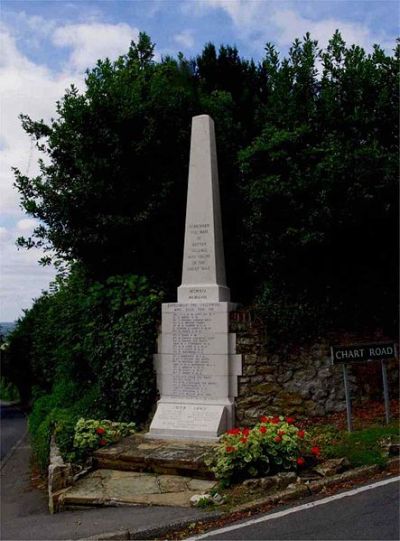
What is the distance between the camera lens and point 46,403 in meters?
16.3

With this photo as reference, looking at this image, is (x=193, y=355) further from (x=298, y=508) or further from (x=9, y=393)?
(x=9, y=393)

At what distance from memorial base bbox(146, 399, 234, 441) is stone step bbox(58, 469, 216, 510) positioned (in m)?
1.71

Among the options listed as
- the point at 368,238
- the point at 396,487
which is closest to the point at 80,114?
the point at 368,238

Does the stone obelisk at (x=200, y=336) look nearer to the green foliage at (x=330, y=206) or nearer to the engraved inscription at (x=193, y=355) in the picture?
the engraved inscription at (x=193, y=355)

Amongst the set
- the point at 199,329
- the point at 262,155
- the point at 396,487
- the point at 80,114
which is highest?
the point at 80,114

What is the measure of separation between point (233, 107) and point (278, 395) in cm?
945

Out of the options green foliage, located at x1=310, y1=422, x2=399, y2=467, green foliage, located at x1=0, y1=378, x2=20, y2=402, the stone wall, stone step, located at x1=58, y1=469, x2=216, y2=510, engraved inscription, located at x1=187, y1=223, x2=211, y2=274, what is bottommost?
green foliage, located at x1=0, y1=378, x2=20, y2=402

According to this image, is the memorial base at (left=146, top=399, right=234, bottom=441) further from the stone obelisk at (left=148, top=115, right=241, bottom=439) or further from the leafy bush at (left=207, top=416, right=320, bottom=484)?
the leafy bush at (left=207, top=416, right=320, bottom=484)

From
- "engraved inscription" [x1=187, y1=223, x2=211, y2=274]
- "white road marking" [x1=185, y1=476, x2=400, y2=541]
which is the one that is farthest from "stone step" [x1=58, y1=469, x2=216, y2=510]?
"engraved inscription" [x1=187, y1=223, x2=211, y2=274]

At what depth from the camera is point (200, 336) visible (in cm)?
1077

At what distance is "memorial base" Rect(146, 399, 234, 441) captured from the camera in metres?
10.0

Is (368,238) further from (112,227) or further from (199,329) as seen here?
(112,227)

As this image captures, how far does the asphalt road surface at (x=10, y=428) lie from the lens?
2002 centimetres

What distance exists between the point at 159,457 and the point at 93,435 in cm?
149
